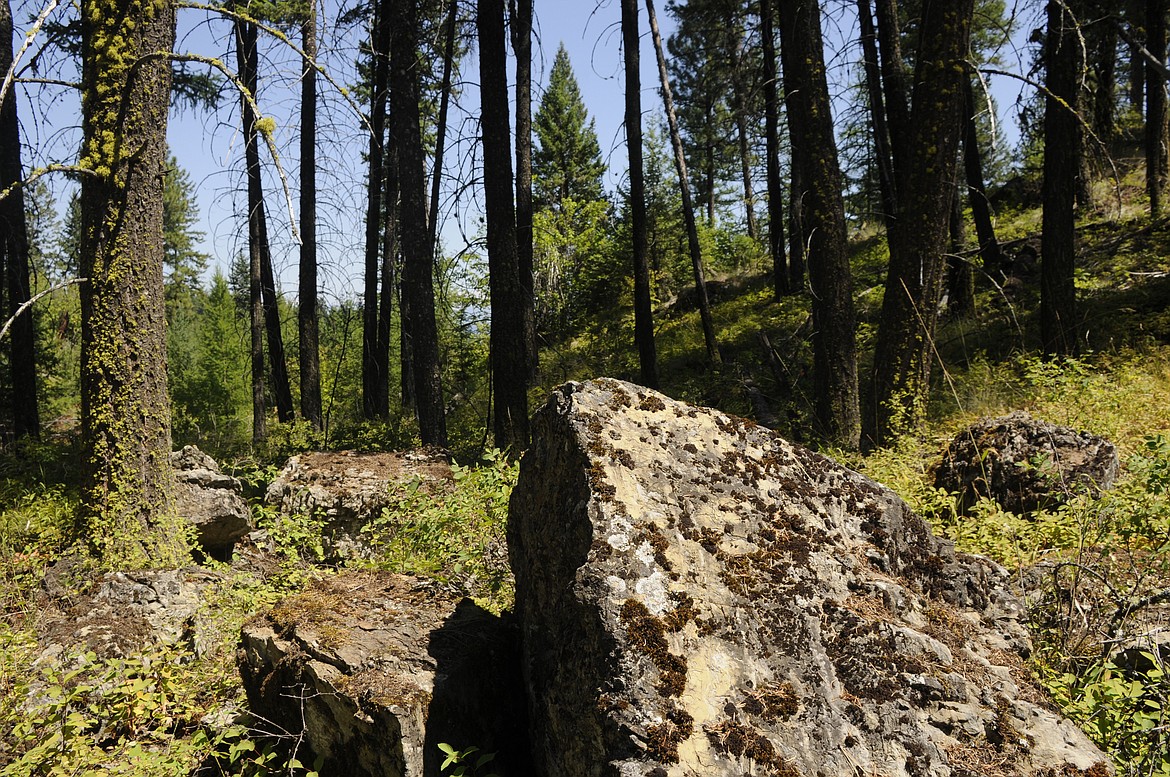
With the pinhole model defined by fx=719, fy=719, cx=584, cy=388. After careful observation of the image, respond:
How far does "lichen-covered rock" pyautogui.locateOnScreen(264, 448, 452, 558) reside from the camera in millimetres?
7199

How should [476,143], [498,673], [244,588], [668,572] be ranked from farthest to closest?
[476,143] → [244,588] → [498,673] → [668,572]

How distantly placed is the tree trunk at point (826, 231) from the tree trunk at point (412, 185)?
4.84 metres

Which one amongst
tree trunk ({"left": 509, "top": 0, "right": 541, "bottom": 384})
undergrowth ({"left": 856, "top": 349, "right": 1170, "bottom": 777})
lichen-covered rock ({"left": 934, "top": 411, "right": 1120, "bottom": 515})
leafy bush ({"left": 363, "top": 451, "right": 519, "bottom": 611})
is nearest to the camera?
undergrowth ({"left": 856, "top": 349, "right": 1170, "bottom": 777})

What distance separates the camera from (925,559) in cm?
336

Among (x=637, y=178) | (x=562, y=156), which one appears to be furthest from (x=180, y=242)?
(x=637, y=178)

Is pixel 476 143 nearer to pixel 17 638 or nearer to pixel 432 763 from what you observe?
pixel 17 638

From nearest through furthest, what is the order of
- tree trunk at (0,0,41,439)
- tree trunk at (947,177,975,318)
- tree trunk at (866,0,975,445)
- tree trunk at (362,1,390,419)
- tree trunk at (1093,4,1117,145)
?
tree trunk at (866,0,975,445), tree trunk at (947,177,975,318), tree trunk at (0,0,41,439), tree trunk at (1093,4,1117,145), tree trunk at (362,1,390,419)

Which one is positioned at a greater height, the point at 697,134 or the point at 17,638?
the point at 697,134

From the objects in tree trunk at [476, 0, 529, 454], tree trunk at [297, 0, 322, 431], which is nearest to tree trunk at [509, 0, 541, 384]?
tree trunk at [476, 0, 529, 454]

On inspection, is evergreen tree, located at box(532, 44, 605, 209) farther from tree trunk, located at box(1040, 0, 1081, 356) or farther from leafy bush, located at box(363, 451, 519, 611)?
leafy bush, located at box(363, 451, 519, 611)

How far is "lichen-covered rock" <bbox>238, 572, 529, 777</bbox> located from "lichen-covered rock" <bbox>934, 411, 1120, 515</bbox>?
3968 millimetres

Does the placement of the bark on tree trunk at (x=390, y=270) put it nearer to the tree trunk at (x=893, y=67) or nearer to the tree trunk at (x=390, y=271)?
the tree trunk at (x=390, y=271)

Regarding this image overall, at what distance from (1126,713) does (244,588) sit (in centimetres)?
553

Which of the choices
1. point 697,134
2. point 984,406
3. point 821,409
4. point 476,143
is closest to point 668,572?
point 821,409
